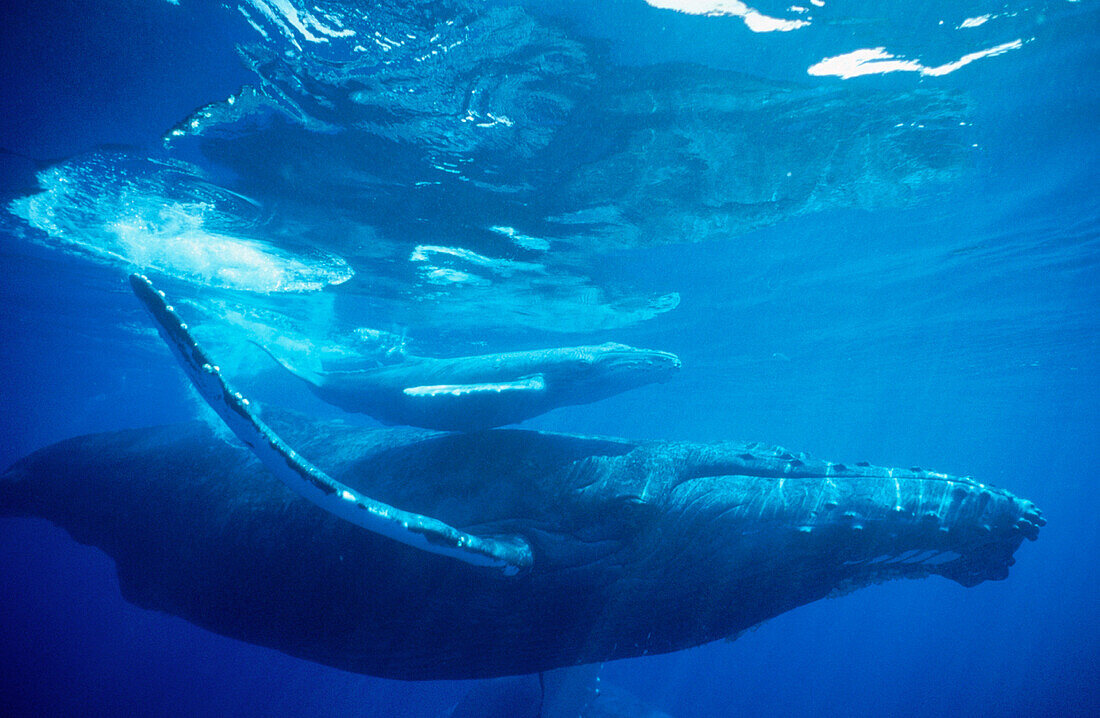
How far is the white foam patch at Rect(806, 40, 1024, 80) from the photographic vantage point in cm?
791

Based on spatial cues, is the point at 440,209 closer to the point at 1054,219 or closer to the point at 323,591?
the point at 323,591

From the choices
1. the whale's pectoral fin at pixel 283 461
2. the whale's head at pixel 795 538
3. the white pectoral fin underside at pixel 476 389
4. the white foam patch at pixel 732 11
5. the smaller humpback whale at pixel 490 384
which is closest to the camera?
the whale's pectoral fin at pixel 283 461

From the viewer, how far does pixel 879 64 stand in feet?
26.8

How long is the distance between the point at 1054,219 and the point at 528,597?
17.8m

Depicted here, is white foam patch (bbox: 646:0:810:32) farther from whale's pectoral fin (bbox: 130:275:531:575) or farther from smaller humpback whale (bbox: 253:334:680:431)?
whale's pectoral fin (bbox: 130:275:531:575)

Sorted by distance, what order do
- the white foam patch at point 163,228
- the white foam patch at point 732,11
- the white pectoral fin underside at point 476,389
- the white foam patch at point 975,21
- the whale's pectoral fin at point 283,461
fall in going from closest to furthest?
the whale's pectoral fin at point 283,461 < the white pectoral fin underside at point 476,389 < the white foam patch at point 732,11 < the white foam patch at point 975,21 < the white foam patch at point 163,228

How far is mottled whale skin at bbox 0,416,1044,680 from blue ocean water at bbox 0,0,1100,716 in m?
6.04

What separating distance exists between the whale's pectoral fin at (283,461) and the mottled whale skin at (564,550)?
35.3 inches

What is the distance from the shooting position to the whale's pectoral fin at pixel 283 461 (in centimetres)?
317

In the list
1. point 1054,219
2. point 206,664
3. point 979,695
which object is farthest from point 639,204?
point 979,695

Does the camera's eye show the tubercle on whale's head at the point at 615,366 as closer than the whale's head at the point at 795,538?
No

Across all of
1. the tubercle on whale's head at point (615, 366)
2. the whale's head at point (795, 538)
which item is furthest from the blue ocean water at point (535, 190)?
the whale's head at point (795, 538)

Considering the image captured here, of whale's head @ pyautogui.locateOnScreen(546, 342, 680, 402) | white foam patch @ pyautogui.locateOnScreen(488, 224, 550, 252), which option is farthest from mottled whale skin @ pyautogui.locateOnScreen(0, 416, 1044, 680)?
white foam patch @ pyautogui.locateOnScreen(488, 224, 550, 252)

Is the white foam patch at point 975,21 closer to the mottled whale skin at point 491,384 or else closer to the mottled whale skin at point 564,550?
the mottled whale skin at point 491,384
